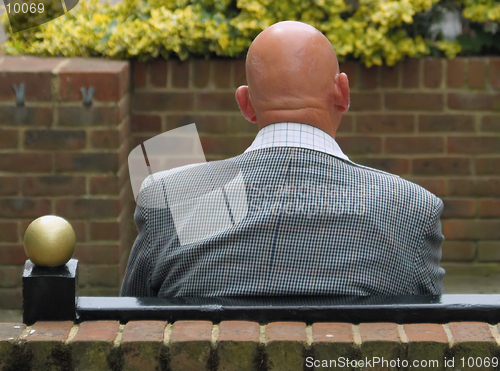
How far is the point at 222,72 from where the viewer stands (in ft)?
13.4

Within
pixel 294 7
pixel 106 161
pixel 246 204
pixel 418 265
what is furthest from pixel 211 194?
pixel 294 7

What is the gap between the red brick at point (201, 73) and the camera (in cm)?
409

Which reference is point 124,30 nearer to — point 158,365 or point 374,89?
point 374,89

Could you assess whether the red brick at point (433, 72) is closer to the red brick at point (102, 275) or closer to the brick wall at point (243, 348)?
the red brick at point (102, 275)

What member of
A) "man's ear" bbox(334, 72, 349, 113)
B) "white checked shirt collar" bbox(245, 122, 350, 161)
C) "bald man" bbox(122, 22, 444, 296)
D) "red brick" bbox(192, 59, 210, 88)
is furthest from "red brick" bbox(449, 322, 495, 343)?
"red brick" bbox(192, 59, 210, 88)

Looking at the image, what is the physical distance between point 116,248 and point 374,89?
157 cm

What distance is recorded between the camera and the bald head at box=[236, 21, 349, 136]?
2.17 m

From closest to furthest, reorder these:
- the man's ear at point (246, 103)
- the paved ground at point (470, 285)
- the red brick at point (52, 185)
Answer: the man's ear at point (246, 103), the red brick at point (52, 185), the paved ground at point (470, 285)

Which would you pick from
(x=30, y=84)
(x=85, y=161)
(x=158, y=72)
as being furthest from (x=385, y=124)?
(x=30, y=84)

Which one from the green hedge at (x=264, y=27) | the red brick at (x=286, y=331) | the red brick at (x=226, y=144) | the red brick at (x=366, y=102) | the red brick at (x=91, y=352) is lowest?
the red brick at (x=91, y=352)

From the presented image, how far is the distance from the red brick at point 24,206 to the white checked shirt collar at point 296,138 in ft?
6.69

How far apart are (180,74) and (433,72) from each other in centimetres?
132

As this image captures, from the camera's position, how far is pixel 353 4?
4.09m

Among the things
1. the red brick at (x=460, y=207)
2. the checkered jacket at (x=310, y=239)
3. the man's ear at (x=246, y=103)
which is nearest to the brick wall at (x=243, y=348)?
the checkered jacket at (x=310, y=239)
